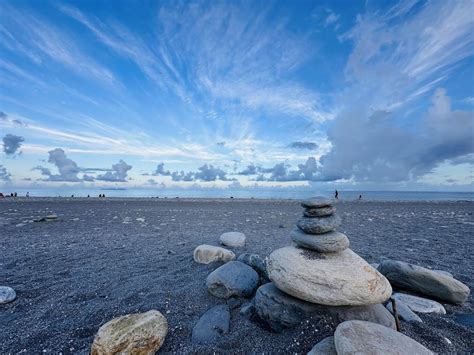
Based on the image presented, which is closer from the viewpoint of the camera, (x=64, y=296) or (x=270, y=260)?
(x=270, y=260)

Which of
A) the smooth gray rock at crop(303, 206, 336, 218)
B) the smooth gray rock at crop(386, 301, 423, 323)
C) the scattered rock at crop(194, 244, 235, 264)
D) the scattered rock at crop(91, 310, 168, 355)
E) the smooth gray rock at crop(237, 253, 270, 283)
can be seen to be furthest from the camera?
the scattered rock at crop(194, 244, 235, 264)

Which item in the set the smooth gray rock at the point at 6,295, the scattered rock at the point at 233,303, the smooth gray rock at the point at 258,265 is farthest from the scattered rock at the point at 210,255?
the smooth gray rock at the point at 6,295

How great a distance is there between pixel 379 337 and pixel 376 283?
93 centimetres

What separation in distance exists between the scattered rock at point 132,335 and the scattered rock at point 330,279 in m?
1.78

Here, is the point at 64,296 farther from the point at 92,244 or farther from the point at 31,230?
the point at 31,230

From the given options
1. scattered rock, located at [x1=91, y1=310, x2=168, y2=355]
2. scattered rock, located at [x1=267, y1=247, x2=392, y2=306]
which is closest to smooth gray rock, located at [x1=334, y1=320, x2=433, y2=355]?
scattered rock, located at [x1=267, y1=247, x2=392, y2=306]

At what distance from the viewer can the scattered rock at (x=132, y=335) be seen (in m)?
2.74

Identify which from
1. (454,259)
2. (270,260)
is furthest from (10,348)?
(454,259)

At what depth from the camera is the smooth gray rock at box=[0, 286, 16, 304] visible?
4.20 meters

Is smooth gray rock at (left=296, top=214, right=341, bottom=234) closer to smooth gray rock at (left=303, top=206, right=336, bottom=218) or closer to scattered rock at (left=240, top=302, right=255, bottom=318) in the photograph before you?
smooth gray rock at (left=303, top=206, right=336, bottom=218)

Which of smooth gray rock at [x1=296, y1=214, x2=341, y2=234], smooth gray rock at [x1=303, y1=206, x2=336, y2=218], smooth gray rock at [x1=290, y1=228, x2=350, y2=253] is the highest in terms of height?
smooth gray rock at [x1=303, y1=206, x2=336, y2=218]

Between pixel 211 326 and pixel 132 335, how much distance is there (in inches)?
45.3

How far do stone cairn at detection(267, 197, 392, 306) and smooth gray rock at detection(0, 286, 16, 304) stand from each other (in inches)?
184

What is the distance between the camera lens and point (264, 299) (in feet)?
12.1
